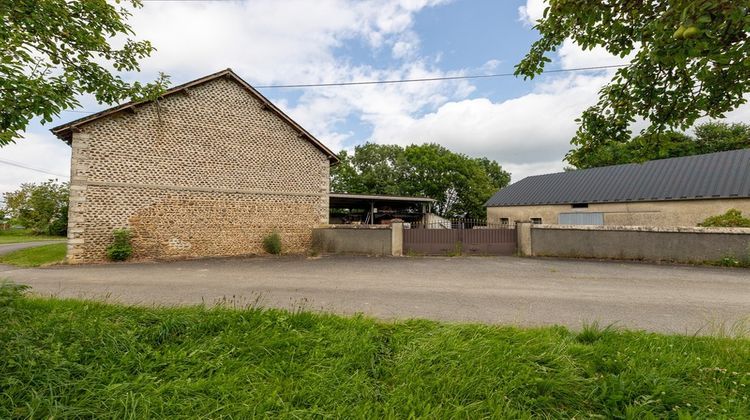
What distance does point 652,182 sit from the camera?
17.2 meters

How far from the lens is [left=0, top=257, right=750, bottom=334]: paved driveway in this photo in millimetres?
4723

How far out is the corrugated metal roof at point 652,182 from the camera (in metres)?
14.5

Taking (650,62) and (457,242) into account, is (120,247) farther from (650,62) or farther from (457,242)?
(650,62)

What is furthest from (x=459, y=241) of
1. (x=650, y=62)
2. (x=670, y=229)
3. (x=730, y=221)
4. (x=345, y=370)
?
(x=345, y=370)

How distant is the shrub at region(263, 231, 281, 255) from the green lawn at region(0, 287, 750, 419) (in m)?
9.99

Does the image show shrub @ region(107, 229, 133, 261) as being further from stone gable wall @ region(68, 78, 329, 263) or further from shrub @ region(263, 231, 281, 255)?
shrub @ region(263, 231, 281, 255)

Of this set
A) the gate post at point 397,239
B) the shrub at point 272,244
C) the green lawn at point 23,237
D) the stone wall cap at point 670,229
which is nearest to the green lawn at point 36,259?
the shrub at point 272,244

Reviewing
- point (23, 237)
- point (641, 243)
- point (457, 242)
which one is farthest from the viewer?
point (23, 237)

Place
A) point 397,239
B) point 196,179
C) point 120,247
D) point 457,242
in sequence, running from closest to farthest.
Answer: point 120,247 → point 196,179 → point 397,239 → point 457,242

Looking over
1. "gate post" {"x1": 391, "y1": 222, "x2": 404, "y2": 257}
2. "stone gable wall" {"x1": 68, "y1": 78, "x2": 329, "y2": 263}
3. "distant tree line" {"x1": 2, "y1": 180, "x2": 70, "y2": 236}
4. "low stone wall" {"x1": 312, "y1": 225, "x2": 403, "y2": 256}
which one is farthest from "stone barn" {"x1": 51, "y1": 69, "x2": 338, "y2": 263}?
"distant tree line" {"x1": 2, "y1": 180, "x2": 70, "y2": 236}

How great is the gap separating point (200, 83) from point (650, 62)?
1457 centimetres

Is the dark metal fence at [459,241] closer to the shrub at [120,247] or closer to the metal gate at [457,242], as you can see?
the metal gate at [457,242]

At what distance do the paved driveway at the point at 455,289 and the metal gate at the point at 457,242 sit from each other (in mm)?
2688

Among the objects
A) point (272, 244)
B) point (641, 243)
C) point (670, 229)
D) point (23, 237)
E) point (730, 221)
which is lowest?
point (23, 237)
